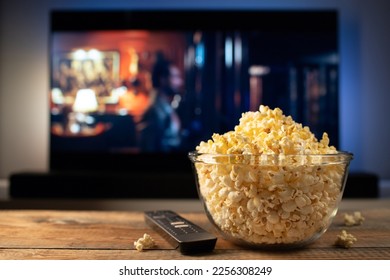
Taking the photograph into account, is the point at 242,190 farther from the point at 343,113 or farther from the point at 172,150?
the point at 343,113

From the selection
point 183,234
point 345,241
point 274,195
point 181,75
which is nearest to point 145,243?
point 183,234

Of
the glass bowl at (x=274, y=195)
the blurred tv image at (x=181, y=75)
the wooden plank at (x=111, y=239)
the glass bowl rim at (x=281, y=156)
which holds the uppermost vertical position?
the blurred tv image at (x=181, y=75)

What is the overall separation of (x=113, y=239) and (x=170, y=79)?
101 inches

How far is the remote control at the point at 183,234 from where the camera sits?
759mm

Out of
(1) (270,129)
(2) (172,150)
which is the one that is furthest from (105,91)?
(1) (270,129)

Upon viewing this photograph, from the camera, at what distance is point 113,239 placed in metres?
0.87

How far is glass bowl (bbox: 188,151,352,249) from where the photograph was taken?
2.47 ft

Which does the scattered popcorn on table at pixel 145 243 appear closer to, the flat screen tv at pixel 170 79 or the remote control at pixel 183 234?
the remote control at pixel 183 234

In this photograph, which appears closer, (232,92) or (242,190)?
(242,190)

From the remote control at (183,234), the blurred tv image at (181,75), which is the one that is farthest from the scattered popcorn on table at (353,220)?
the blurred tv image at (181,75)

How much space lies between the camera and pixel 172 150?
339 cm

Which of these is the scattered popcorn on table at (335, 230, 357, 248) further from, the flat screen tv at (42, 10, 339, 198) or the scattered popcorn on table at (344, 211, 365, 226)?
the flat screen tv at (42, 10, 339, 198)

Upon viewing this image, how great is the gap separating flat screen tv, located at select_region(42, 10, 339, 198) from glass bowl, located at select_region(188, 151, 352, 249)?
2.52m

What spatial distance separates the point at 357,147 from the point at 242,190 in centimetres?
295
